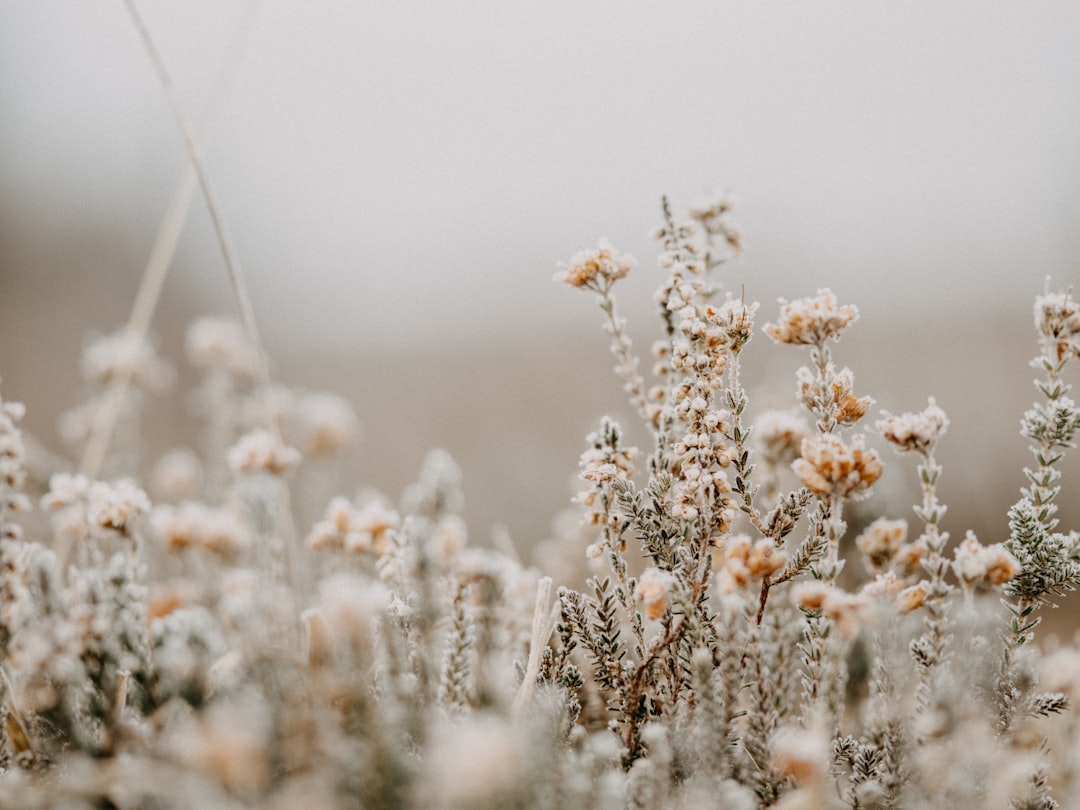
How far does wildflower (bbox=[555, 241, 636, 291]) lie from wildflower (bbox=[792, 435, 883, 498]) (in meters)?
0.41

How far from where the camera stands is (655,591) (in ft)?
3.05

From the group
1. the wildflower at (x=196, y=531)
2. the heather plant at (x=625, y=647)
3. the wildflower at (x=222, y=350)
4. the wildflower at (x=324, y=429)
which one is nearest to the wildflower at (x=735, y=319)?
the heather plant at (x=625, y=647)

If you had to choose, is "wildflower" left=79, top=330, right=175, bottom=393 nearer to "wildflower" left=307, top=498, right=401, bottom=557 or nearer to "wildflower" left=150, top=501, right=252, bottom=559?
"wildflower" left=150, top=501, right=252, bottom=559

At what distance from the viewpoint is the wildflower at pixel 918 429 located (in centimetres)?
96

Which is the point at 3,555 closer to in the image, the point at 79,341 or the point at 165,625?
the point at 165,625

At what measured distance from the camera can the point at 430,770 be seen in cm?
67

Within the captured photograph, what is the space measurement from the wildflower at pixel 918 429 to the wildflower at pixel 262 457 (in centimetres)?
102

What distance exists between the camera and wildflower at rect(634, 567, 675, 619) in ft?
3.05

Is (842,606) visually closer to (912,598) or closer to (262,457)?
(912,598)

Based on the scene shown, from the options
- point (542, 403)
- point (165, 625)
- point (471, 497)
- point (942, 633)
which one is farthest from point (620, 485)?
point (542, 403)

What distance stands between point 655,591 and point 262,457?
86 centimetres

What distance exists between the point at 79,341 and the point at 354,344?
2.87m

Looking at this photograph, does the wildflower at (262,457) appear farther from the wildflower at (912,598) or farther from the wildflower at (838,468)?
the wildflower at (912,598)

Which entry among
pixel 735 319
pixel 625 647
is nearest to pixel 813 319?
pixel 735 319
